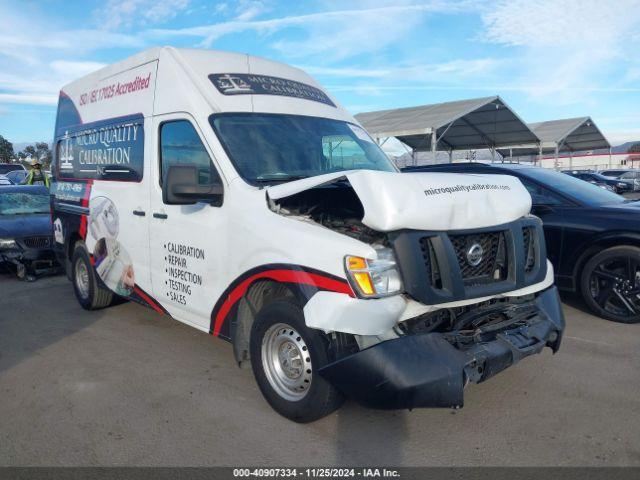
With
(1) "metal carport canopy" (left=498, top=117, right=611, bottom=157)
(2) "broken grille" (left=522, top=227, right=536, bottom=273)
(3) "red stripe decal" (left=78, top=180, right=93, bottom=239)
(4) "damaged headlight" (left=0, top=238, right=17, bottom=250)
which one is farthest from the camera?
(1) "metal carport canopy" (left=498, top=117, right=611, bottom=157)

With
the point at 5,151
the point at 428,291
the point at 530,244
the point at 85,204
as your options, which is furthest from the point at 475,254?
the point at 5,151

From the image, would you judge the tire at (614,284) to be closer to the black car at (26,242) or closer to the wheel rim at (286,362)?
the wheel rim at (286,362)

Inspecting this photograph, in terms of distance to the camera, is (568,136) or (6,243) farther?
(568,136)

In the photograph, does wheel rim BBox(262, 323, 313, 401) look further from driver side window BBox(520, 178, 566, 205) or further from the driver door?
driver side window BBox(520, 178, 566, 205)

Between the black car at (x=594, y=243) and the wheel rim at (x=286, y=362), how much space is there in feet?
12.0

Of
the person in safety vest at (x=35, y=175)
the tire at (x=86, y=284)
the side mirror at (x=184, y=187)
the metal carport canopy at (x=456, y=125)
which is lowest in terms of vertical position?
the tire at (x=86, y=284)

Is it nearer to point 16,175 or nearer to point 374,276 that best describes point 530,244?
point 374,276

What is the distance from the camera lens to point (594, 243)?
5.46 metres

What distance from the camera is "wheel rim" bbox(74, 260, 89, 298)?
6.09 m

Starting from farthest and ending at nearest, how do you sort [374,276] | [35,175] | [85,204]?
[35,175] < [85,204] < [374,276]

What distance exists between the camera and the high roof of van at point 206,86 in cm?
412

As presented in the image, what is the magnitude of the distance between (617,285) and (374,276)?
369 centimetres

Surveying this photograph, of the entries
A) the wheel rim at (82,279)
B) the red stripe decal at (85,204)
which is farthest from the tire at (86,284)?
the red stripe decal at (85,204)

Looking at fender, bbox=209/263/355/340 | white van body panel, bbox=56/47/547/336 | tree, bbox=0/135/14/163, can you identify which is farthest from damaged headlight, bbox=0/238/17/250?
tree, bbox=0/135/14/163
